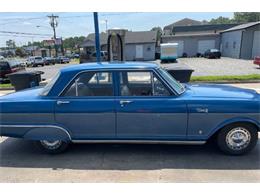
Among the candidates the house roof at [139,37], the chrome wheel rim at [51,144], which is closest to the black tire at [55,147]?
the chrome wheel rim at [51,144]

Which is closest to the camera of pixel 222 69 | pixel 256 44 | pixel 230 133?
pixel 230 133

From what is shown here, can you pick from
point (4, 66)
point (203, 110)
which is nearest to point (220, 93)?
point (203, 110)

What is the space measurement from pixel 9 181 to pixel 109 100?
1.91 m

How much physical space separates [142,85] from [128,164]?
1.37 metres

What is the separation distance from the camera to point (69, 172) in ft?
11.9

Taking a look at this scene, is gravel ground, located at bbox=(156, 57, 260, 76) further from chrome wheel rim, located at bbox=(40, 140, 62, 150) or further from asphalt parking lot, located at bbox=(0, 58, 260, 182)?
chrome wheel rim, located at bbox=(40, 140, 62, 150)

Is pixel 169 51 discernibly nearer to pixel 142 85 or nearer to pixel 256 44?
pixel 256 44

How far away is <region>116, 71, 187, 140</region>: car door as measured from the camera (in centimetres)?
386

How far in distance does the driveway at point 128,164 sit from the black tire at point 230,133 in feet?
0.35

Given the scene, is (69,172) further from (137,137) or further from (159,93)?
(159,93)

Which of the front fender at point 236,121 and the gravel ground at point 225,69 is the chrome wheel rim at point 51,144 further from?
the gravel ground at point 225,69

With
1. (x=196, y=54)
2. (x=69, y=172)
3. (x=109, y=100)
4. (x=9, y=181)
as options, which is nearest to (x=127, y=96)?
(x=109, y=100)

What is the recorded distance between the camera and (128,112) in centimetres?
390
